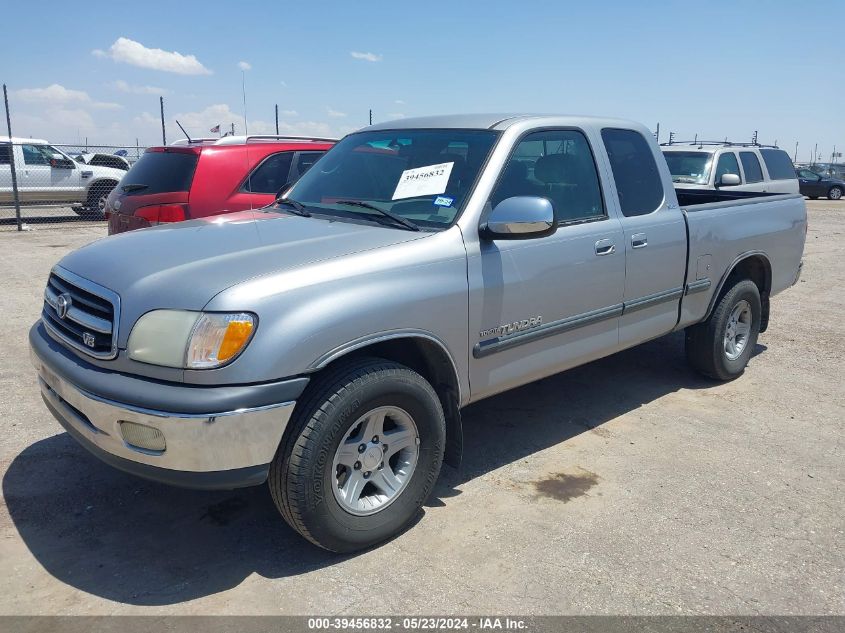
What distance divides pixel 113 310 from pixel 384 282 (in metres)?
1.13

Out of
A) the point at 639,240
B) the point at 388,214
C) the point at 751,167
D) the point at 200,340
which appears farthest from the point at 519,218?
the point at 751,167

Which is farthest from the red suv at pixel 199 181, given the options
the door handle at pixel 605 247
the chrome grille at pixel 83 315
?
the door handle at pixel 605 247

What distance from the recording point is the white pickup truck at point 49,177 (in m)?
15.2

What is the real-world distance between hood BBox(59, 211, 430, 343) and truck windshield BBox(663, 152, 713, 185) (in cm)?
891

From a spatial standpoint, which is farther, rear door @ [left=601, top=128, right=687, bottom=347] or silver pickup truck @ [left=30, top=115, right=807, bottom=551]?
rear door @ [left=601, top=128, right=687, bottom=347]

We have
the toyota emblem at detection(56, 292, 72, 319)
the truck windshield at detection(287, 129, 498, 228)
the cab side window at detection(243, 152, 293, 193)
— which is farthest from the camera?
the cab side window at detection(243, 152, 293, 193)

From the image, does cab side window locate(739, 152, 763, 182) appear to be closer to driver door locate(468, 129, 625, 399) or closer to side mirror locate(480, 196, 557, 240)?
driver door locate(468, 129, 625, 399)

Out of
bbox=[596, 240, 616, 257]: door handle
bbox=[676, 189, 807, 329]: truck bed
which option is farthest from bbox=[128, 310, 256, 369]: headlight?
bbox=[676, 189, 807, 329]: truck bed

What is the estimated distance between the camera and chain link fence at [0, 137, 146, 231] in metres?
15.2

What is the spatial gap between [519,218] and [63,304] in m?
2.13

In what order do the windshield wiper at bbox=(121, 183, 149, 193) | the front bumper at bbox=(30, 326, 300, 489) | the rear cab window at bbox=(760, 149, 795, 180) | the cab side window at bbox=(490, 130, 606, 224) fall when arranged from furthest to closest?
the rear cab window at bbox=(760, 149, 795, 180), the windshield wiper at bbox=(121, 183, 149, 193), the cab side window at bbox=(490, 130, 606, 224), the front bumper at bbox=(30, 326, 300, 489)

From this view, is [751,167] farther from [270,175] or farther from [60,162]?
[60,162]

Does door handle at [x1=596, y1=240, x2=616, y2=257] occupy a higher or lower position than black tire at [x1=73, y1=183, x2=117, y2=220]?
higher

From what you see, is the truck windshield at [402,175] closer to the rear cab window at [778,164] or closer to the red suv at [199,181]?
the red suv at [199,181]
